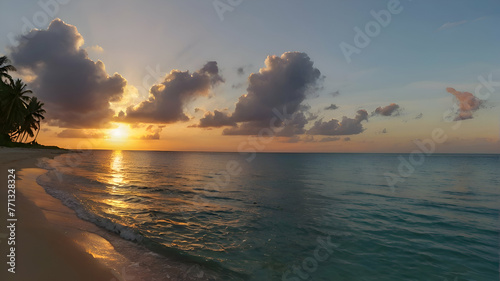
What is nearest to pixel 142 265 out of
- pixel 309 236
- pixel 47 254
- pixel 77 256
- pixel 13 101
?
pixel 77 256

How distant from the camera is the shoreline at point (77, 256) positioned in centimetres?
594

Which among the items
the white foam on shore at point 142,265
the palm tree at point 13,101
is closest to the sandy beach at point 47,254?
the white foam on shore at point 142,265

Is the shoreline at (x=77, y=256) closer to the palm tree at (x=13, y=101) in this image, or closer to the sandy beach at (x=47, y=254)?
the sandy beach at (x=47, y=254)

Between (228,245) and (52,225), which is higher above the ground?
(52,225)

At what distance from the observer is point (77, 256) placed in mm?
7000

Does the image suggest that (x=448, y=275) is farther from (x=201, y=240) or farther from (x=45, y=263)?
(x=45, y=263)

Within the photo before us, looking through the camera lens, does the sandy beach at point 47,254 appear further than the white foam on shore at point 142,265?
No

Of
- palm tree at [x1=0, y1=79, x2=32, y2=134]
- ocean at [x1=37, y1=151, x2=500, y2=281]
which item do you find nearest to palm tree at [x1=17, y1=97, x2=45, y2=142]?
palm tree at [x1=0, y1=79, x2=32, y2=134]

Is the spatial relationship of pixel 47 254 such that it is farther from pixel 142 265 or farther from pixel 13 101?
pixel 13 101

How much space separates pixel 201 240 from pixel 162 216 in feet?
16.4

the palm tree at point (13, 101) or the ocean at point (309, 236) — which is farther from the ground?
the palm tree at point (13, 101)

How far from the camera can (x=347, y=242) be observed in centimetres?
1133

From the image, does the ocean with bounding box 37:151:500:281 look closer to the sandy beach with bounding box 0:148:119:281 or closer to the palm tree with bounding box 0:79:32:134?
the sandy beach with bounding box 0:148:119:281

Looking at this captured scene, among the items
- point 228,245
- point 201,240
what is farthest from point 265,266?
point 201,240
